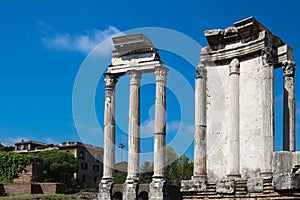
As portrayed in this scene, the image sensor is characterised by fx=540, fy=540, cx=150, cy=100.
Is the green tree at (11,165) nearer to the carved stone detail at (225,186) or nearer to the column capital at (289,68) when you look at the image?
the column capital at (289,68)

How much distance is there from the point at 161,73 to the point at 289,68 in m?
25.3

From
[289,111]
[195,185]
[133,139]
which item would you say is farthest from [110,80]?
[195,185]

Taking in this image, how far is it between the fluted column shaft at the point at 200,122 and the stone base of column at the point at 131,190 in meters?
27.2

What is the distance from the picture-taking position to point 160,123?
36.8 m

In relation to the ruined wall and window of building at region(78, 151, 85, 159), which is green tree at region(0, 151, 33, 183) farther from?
the ruined wall

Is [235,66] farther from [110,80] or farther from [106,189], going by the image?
[110,80]

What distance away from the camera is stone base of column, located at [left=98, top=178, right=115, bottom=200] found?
122 feet

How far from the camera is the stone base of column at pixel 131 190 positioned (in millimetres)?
36031

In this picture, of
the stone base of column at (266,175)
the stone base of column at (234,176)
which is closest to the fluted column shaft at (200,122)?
the stone base of column at (234,176)

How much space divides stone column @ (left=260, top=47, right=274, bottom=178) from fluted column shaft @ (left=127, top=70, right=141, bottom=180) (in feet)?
94.3

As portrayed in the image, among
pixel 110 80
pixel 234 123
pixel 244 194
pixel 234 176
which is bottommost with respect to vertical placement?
pixel 244 194

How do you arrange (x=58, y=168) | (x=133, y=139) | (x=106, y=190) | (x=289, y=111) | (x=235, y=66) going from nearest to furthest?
1. (x=235, y=66)
2. (x=289, y=111)
3. (x=133, y=139)
4. (x=106, y=190)
5. (x=58, y=168)

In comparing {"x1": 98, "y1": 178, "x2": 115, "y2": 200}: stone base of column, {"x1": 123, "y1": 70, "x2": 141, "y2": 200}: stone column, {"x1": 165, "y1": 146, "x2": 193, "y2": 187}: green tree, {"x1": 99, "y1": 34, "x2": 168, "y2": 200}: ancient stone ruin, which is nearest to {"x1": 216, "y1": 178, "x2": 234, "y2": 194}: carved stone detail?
{"x1": 99, "y1": 34, "x2": 168, "y2": 200}: ancient stone ruin

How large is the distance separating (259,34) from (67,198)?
36072mm
